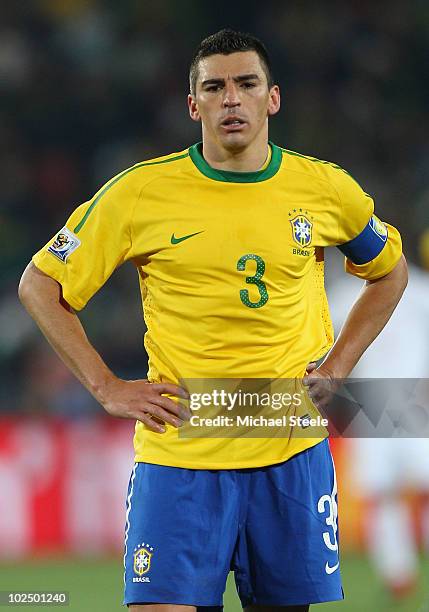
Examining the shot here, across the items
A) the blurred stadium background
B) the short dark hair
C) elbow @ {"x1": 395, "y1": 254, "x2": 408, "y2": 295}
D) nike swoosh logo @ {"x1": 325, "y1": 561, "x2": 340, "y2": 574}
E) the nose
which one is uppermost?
the blurred stadium background

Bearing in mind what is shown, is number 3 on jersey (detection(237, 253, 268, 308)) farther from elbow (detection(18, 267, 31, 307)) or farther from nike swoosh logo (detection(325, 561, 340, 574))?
nike swoosh logo (detection(325, 561, 340, 574))

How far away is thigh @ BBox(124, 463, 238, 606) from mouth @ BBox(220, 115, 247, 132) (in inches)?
39.3

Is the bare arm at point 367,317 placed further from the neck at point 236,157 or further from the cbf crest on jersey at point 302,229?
the neck at point 236,157

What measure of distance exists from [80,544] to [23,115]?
4568 mm

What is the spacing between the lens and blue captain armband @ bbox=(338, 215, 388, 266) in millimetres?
3895

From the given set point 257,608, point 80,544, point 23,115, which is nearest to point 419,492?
point 80,544

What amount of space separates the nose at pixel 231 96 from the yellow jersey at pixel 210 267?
209mm

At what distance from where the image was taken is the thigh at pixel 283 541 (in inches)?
140

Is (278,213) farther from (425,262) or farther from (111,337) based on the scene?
(111,337)

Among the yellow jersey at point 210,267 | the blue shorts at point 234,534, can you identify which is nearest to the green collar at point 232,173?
the yellow jersey at point 210,267

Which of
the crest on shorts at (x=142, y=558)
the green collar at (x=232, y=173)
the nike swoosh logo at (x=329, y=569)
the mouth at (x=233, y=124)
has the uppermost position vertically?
the mouth at (x=233, y=124)

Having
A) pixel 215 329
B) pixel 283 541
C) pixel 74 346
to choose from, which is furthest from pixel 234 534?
pixel 74 346

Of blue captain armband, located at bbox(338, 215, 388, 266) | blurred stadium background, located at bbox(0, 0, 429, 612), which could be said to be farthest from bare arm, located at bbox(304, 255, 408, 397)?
blurred stadium background, located at bbox(0, 0, 429, 612)

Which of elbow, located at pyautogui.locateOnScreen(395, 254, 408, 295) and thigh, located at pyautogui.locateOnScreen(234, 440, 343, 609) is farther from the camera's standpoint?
elbow, located at pyautogui.locateOnScreen(395, 254, 408, 295)
